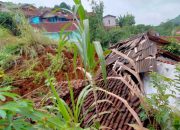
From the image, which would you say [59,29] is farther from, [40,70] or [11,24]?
[11,24]

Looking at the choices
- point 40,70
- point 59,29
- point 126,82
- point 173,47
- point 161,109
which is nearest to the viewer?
point 161,109

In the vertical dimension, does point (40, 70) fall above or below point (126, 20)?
below

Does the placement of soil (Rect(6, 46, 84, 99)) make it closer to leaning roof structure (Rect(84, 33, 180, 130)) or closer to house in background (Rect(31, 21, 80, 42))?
house in background (Rect(31, 21, 80, 42))

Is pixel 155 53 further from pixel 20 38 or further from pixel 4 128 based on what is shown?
pixel 20 38

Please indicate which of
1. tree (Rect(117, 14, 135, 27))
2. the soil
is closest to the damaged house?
the soil

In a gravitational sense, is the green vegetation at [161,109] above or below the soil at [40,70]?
above

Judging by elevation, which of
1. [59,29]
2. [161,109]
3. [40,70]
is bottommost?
[40,70]

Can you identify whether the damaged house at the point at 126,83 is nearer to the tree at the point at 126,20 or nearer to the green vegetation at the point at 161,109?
the green vegetation at the point at 161,109

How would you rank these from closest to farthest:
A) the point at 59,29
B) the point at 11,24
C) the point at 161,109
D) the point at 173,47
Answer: the point at 161,109
the point at 59,29
the point at 173,47
the point at 11,24

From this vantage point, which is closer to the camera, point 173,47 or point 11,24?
point 173,47

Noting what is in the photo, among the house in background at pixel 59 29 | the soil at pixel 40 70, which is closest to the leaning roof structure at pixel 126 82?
the house in background at pixel 59 29

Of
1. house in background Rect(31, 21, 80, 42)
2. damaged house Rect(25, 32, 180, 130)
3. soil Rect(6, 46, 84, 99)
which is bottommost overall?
soil Rect(6, 46, 84, 99)

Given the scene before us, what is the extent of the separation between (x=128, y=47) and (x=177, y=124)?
1.58 metres

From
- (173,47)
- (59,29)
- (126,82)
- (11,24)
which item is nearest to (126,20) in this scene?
(11,24)
